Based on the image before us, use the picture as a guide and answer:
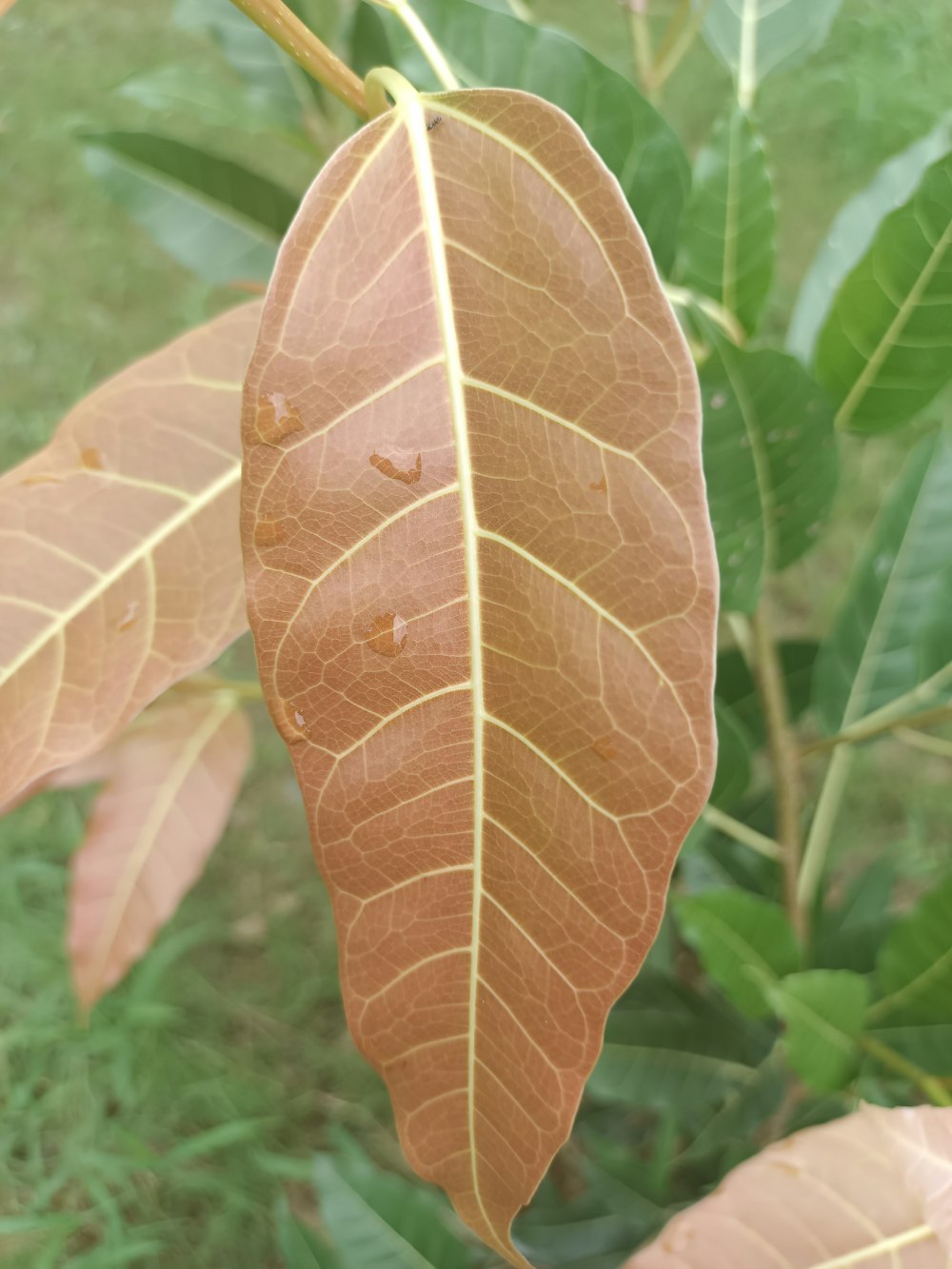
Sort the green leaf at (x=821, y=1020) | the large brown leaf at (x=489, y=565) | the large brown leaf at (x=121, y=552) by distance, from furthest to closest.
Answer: the green leaf at (x=821, y=1020), the large brown leaf at (x=121, y=552), the large brown leaf at (x=489, y=565)

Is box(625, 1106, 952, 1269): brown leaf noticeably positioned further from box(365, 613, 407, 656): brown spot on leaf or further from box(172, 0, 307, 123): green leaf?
box(172, 0, 307, 123): green leaf

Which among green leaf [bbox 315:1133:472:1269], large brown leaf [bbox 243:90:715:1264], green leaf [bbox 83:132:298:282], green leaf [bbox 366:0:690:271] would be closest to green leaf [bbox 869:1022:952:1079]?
green leaf [bbox 315:1133:472:1269]

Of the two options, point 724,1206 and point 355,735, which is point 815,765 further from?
point 355,735

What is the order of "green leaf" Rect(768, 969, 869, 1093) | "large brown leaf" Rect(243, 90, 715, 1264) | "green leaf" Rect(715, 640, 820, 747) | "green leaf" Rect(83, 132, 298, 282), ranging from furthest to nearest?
"green leaf" Rect(715, 640, 820, 747)
"green leaf" Rect(83, 132, 298, 282)
"green leaf" Rect(768, 969, 869, 1093)
"large brown leaf" Rect(243, 90, 715, 1264)

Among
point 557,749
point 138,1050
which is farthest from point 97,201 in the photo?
point 557,749

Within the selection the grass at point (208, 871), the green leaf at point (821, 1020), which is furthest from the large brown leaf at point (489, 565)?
the grass at point (208, 871)

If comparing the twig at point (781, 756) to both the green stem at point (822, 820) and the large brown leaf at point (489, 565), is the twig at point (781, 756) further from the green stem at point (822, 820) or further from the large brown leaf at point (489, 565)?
the large brown leaf at point (489, 565)

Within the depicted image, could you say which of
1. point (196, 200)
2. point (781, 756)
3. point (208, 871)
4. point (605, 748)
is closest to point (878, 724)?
point (781, 756)
